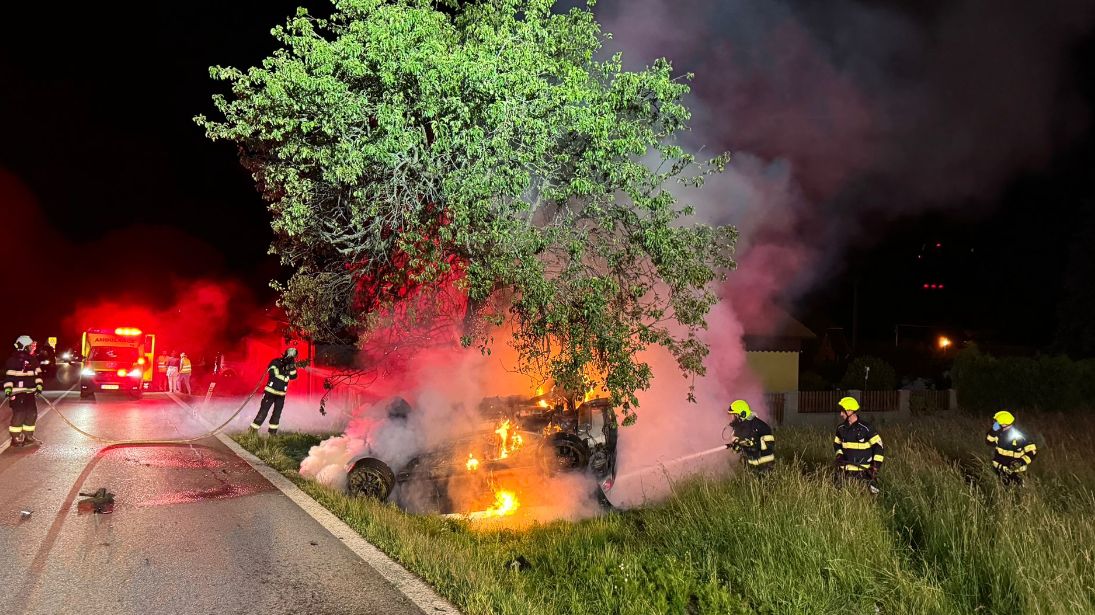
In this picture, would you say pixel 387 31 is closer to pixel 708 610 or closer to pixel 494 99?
pixel 494 99

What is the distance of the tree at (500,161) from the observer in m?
7.30

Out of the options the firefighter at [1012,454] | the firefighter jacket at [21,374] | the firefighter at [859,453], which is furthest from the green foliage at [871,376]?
the firefighter jacket at [21,374]

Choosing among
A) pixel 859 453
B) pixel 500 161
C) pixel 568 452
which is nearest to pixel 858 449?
pixel 859 453

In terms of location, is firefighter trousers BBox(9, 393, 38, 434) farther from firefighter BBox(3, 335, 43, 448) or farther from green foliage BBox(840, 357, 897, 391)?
green foliage BBox(840, 357, 897, 391)

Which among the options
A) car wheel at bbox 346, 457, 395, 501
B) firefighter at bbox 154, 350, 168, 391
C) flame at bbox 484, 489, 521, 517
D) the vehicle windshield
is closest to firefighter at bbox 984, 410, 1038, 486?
flame at bbox 484, 489, 521, 517

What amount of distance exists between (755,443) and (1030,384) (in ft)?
49.7

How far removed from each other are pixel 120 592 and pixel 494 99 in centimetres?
529

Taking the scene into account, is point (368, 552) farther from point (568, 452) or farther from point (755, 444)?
point (755, 444)

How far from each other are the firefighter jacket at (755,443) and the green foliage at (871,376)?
557 inches

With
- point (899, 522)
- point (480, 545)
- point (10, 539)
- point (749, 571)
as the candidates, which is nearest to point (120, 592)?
point (10, 539)

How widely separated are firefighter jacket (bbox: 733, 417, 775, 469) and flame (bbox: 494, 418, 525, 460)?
2.57 metres

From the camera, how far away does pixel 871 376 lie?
21.5m

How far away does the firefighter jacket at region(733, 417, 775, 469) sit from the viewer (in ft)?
28.1

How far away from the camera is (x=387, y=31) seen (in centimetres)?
714
